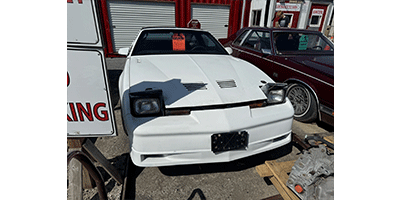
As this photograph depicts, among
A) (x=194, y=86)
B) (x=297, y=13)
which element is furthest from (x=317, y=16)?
(x=194, y=86)

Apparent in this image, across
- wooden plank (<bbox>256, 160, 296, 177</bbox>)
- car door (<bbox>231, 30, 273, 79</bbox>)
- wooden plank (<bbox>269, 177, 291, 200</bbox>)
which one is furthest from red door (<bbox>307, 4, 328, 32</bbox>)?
wooden plank (<bbox>269, 177, 291, 200</bbox>)

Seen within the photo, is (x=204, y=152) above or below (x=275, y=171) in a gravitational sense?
above

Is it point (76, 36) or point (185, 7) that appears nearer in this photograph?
point (76, 36)

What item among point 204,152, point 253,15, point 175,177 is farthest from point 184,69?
point 253,15

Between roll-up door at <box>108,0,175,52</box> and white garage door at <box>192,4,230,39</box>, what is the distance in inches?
50.0

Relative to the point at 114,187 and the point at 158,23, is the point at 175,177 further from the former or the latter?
the point at 158,23

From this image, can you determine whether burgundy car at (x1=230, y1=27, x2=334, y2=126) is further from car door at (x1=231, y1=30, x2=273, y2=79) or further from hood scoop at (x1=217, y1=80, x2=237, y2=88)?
hood scoop at (x1=217, y1=80, x2=237, y2=88)

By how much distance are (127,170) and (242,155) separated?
3.71 feet

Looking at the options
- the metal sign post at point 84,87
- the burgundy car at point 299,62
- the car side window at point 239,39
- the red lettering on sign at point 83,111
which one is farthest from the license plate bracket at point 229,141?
the car side window at point 239,39

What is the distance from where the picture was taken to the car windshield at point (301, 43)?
139 inches

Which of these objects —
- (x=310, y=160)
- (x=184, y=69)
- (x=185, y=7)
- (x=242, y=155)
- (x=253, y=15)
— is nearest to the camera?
(x=310, y=160)

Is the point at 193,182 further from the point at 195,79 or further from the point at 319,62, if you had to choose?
the point at 319,62

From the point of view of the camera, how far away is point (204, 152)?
159 cm

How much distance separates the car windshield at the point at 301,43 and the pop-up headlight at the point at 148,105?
2726mm
